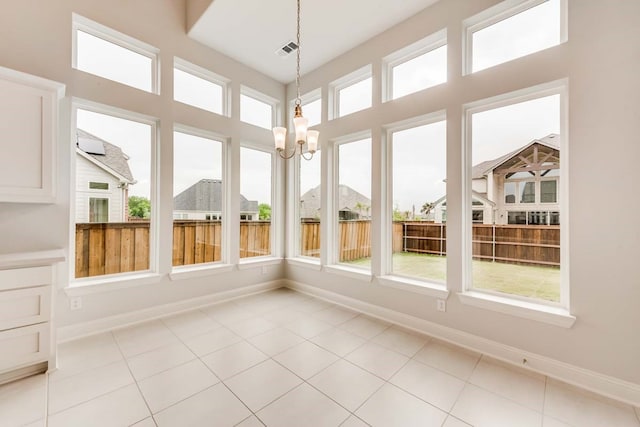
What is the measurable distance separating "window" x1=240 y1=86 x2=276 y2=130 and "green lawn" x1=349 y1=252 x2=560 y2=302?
3198mm

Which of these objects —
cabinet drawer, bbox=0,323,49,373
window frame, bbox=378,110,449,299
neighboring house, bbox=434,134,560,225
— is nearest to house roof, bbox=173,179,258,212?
cabinet drawer, bbox=0,323,49,373

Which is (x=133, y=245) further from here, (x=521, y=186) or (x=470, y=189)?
(x=521, y=186)

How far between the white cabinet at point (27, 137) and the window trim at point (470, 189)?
3.79 meters

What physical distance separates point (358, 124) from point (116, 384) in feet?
11.8

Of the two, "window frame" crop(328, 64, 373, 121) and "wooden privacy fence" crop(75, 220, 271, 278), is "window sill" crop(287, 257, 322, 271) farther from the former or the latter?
"window frame" crop(328, 64, 373, 121)

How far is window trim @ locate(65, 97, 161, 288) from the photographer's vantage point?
2.76m

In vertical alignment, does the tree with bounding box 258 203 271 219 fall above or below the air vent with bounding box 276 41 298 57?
below

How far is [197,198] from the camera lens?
3.75 m

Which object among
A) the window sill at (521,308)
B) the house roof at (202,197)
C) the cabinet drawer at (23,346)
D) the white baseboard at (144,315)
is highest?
the house roof at (202,197)

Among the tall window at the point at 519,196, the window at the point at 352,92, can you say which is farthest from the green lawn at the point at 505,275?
the window at the point at 352,92

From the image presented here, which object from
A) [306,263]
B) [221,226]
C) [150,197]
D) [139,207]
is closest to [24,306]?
[139,207]

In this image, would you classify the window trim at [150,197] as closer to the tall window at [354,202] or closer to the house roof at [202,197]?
the house roof at [202,197]

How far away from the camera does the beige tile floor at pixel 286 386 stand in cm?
170

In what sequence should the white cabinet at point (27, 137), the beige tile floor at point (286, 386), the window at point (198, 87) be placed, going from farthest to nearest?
1. the window at point (198, 87)
2. the white cabinet at point (27, 137)
3. the beige tile floor at point (286, 386)
